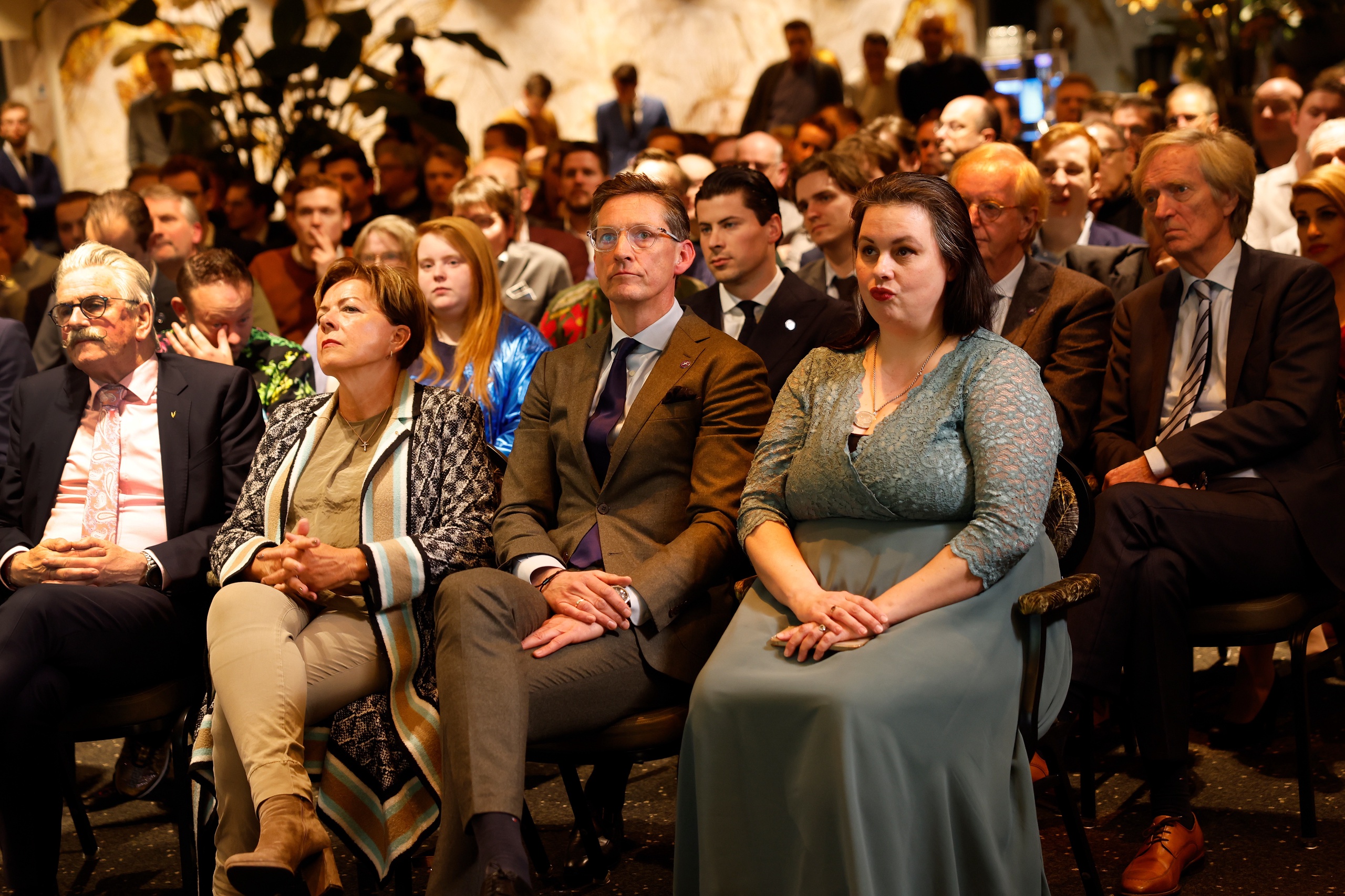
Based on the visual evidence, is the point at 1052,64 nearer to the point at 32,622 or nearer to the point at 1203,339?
the point at 1203,339

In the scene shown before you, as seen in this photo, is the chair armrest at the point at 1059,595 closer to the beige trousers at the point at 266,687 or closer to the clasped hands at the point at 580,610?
the clasped hands at the point at 580,610

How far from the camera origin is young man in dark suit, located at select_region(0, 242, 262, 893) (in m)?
2.72

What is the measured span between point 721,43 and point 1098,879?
1037cm

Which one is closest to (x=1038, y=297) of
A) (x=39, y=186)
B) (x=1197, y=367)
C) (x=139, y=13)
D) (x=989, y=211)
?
(x=989, y=211)

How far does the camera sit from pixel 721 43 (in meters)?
11.7

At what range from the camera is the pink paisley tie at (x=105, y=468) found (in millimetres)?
2988

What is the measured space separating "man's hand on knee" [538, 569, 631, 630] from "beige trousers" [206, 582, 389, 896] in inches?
16.1

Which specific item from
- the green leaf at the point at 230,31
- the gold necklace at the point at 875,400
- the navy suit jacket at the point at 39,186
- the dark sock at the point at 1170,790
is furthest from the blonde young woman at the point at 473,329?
the navy suit jacket at the point at 39,186

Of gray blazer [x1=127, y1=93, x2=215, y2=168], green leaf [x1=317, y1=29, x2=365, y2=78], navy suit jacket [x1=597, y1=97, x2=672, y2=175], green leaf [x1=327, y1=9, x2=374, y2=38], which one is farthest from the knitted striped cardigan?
navy suit jacket [x1=597, y1=97, x2=672, y2=175]

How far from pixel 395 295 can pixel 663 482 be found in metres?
0.76

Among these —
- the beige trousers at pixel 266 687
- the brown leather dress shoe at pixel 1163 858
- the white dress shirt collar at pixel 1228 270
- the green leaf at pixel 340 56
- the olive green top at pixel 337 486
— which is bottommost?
the brown leather dress shoe at pixel 1163 858

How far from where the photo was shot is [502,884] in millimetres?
2133

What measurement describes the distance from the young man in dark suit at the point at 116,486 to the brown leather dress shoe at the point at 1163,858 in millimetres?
2050

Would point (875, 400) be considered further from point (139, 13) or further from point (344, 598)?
point (139, 13)
